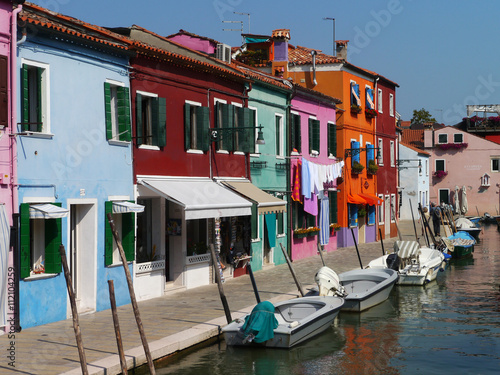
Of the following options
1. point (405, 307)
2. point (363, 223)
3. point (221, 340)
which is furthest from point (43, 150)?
point (363, 223)

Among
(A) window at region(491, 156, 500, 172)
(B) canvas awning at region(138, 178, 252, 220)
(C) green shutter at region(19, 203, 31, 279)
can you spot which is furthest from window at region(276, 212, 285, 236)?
(A) window at region(491, 156, 500, 172)

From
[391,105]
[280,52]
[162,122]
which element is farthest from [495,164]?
[162,122]

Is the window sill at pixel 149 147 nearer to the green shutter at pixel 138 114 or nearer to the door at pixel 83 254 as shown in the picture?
the green shutter at pixel 138 114

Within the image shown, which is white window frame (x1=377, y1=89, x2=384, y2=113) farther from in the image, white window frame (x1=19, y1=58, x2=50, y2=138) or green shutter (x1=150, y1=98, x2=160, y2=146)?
white window frame (x1=19, y1=58, x2=50, y2=138)

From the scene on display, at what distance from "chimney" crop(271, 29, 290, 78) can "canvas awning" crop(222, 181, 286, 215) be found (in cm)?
886

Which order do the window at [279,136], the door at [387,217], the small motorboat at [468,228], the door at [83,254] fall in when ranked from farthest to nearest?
the small motorboat at [468,228] < the door at [387,217] < the window at [279,136] < the door at [83,254]

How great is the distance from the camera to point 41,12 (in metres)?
14.9

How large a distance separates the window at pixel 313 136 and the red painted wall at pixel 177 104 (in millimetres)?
7291

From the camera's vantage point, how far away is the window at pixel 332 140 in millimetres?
32031

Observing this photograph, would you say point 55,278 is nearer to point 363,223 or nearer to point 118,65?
point 118,65

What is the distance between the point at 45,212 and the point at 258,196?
31.6ft

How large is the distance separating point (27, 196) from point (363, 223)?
24.9 m

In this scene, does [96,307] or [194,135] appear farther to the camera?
[194,135]

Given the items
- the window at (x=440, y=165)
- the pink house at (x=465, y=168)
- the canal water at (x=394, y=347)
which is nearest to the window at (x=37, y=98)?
the canal water at (x=394, y=347)
